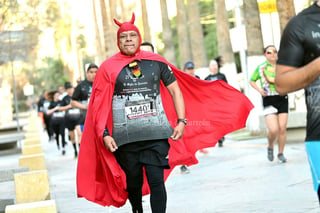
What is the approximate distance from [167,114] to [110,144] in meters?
1.00

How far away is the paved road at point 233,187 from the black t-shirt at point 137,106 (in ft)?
6.32

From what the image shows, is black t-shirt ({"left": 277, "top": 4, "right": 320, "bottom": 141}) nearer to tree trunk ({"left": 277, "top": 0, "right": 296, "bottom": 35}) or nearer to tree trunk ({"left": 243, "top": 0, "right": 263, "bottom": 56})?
tree trunk ({"left": 277, "top": 0, "right": 296, "bottom": 35})

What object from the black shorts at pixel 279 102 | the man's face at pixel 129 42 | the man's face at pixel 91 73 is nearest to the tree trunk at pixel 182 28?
the man's face at pixel 91 73

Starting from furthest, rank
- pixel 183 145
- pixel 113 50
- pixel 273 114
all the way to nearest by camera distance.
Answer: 1. pixel 113 50
2. pixel 273 114
3. pixel 183 145

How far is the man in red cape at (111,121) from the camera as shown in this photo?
7426 millimetres

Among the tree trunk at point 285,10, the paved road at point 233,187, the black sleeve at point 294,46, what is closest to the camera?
the black sleeve at point 294,46

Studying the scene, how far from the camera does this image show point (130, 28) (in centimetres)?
736

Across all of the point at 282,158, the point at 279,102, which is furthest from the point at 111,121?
the point at 282,158

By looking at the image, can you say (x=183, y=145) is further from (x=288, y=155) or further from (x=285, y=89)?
(x=288, y=155)

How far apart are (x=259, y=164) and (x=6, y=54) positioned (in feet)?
64.6

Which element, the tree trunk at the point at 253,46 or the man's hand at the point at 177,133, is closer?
the man's hand at the point at 177,133

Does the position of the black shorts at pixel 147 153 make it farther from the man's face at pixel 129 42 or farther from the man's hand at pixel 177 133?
the man's face at pixel 129 42

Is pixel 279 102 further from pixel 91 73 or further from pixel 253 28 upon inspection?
pixel 253 28

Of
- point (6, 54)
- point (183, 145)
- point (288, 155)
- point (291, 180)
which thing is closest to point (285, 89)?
point (183, 145)
